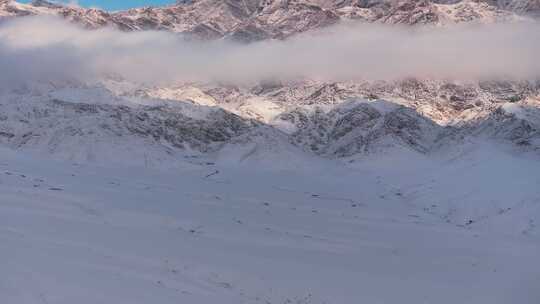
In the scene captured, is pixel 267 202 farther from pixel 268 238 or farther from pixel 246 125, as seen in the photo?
pixel 246 125

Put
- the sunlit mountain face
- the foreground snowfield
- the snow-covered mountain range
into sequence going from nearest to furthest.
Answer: the foreground snowfield → the sunlit mountain face → the snow-covered mountain range

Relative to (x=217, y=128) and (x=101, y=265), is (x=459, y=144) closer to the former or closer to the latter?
(x=217, y=128)

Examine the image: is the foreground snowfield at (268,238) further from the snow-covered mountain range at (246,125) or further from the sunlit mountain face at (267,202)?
the snow-covered mountain range at (246,125)

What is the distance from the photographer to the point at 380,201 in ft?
286

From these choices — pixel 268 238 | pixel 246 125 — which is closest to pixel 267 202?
pixel 268 238

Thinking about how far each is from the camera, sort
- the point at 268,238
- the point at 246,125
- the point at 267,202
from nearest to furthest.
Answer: the point at 268,238
the point at 267,202
the point at 246,125

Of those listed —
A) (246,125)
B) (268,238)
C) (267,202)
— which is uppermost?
(268,238)

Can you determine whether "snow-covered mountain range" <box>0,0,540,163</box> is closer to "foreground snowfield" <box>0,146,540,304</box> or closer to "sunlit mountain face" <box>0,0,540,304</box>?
"sunlit mountain face" <box>0,0,540,304</box>

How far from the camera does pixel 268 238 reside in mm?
50500

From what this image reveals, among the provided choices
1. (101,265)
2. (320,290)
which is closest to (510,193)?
(320,290)

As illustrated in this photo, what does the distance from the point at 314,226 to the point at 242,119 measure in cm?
11125

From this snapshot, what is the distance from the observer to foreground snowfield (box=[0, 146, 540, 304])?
31.1 metres

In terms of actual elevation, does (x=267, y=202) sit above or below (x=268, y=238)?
below

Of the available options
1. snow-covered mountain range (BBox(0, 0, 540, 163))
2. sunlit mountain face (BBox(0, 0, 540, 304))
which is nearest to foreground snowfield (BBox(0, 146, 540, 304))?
sunlit mountain face (BBox(0, 0, 540, 304))
